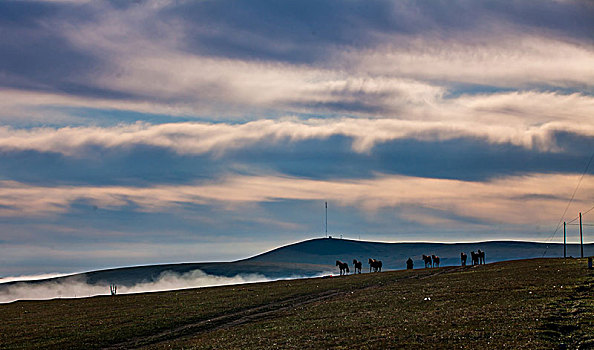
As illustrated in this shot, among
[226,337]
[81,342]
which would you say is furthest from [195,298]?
[226,337]

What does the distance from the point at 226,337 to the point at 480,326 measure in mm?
16561

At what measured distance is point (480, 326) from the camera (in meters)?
32.9

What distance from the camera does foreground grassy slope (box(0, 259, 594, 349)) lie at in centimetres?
3139

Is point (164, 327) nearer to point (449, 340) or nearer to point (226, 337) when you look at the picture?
point (226, 337)

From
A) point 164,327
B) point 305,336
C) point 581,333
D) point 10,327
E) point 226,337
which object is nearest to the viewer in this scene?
point 581,333

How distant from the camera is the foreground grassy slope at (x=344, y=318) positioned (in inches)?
1236

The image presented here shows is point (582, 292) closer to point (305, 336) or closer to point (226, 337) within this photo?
point (305, 336)

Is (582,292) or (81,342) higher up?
(582,292)

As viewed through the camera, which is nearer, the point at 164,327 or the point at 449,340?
the point at 449,340

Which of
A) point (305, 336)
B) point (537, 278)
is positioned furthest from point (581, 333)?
point (537, 278)

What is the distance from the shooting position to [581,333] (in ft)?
93.9

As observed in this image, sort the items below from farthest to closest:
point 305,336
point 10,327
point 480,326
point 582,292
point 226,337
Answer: point 10,327 < point 582,292 < point 226,337 < point 305,336 < point 480,326

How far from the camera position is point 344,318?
140ft

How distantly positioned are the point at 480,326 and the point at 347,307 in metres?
17.9
